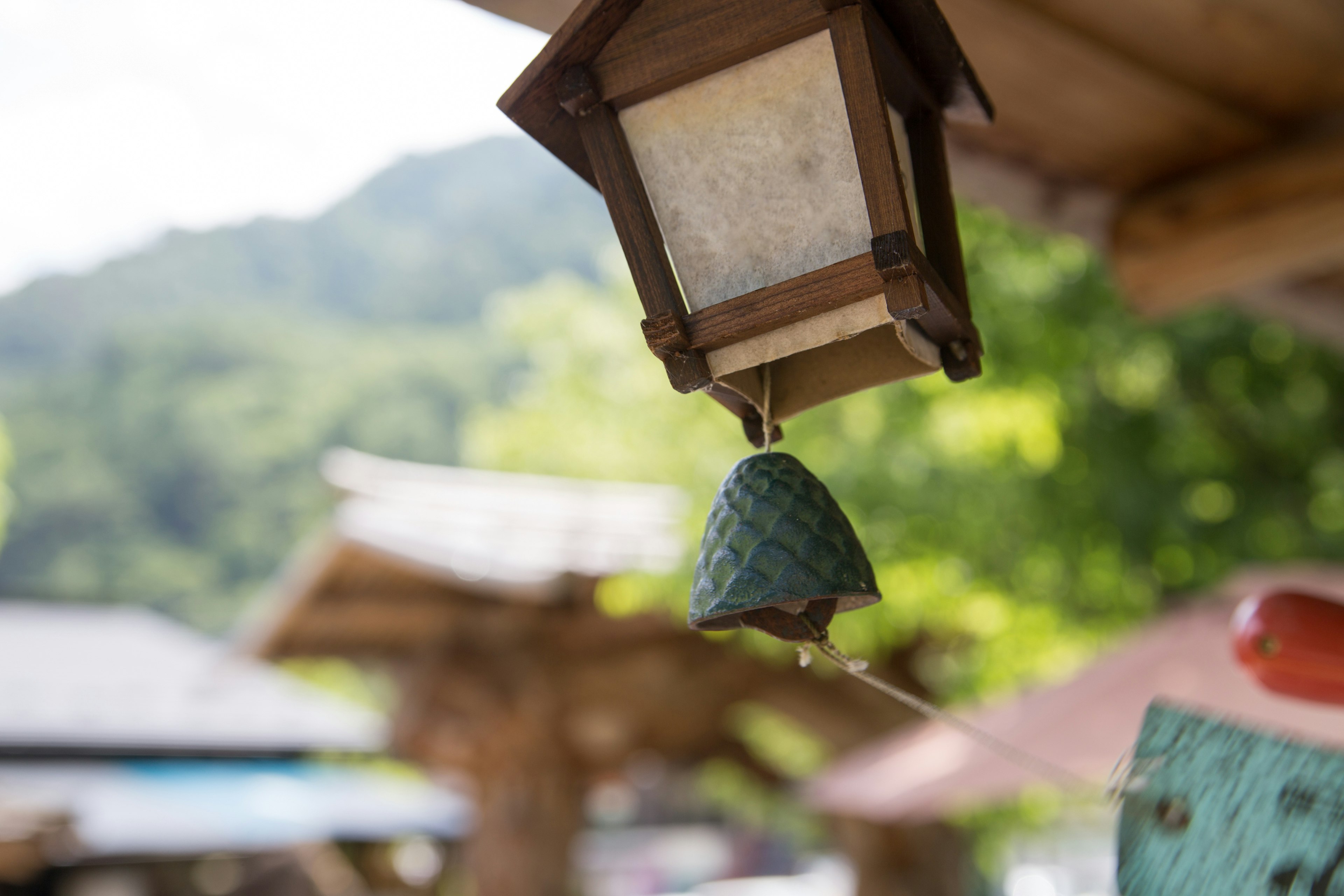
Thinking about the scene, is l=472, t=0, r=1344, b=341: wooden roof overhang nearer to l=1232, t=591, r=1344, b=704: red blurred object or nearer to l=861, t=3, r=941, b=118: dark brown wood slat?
l=861, t=3, r=941, b=118: dark brown wood slat

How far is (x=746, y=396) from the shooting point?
3.39 ft

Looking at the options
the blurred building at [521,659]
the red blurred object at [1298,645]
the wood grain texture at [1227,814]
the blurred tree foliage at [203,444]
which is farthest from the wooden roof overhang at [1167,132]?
the blurred tree foliage at [203,444]

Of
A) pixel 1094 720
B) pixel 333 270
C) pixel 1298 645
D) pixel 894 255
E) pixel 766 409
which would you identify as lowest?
pixel 1094 720

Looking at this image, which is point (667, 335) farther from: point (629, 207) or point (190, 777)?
point (190, 777)

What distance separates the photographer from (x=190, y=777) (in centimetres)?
1074

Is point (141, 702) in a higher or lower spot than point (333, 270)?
lower

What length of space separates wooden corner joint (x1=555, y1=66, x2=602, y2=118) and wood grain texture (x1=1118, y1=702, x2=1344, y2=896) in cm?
73

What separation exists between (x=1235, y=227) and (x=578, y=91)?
5.73ft

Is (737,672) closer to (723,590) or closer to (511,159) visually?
(723,590)

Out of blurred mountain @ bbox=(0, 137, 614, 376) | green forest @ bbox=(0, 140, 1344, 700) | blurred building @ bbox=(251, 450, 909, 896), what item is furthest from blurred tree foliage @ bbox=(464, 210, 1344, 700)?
blurred mountain @ bbox=(0, 137, 614, 376)

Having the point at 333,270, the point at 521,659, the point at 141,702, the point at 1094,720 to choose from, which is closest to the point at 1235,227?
the point at 1094,720

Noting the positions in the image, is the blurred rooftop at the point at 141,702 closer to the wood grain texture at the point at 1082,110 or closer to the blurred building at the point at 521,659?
the blurred building at the point at 521,659

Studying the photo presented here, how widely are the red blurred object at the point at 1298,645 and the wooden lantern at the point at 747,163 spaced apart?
486 mm

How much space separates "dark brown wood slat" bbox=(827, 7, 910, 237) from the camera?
2.76 feet
